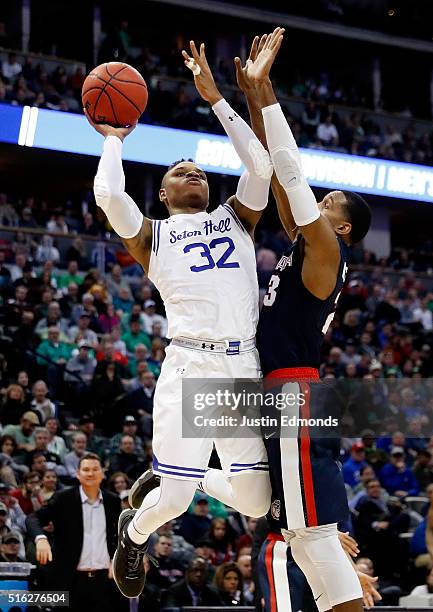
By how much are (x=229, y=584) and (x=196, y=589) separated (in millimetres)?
301

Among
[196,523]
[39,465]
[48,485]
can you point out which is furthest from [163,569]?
[39,465]

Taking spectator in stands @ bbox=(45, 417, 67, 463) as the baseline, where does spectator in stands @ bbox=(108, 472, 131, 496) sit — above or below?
below

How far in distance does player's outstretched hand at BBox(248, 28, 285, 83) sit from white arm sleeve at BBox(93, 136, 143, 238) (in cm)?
80

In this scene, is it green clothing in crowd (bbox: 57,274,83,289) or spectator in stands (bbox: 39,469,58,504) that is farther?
green clothing in crowd (bbox: 57,274,83,289)

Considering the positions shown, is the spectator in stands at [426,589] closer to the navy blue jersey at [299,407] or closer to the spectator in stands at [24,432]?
the spectator in stands at [24,432]

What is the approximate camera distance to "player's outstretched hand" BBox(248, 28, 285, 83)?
17.4 feet

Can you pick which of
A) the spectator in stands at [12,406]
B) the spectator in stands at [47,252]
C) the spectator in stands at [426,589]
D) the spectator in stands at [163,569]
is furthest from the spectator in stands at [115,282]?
the spectator in stands at [426,589]

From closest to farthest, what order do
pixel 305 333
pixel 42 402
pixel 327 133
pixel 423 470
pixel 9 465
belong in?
1. pixel 305 333
2. pixel 9 465
3. pixel 42 402
4. pixel 423 470
5. pixel 327 133

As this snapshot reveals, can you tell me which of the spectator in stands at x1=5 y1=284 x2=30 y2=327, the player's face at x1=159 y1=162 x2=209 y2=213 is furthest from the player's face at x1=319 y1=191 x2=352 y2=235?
the spectator in stands at x1=5 y1=284 x2=30 y2=327

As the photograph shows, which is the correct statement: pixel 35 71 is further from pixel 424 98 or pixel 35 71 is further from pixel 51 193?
pixel 424 98

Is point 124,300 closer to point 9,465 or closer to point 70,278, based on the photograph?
point 70,278

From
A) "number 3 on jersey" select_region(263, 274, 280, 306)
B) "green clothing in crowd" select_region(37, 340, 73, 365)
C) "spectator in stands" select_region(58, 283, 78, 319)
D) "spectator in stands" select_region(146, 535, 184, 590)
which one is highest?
"spectator in stands" select_region(58, 283, 78, 319)

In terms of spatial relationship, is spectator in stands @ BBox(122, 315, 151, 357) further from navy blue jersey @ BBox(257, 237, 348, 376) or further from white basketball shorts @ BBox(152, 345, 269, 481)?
navy blue jersey @ BBox(257, 237, 348, 376)

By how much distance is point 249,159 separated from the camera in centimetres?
553
